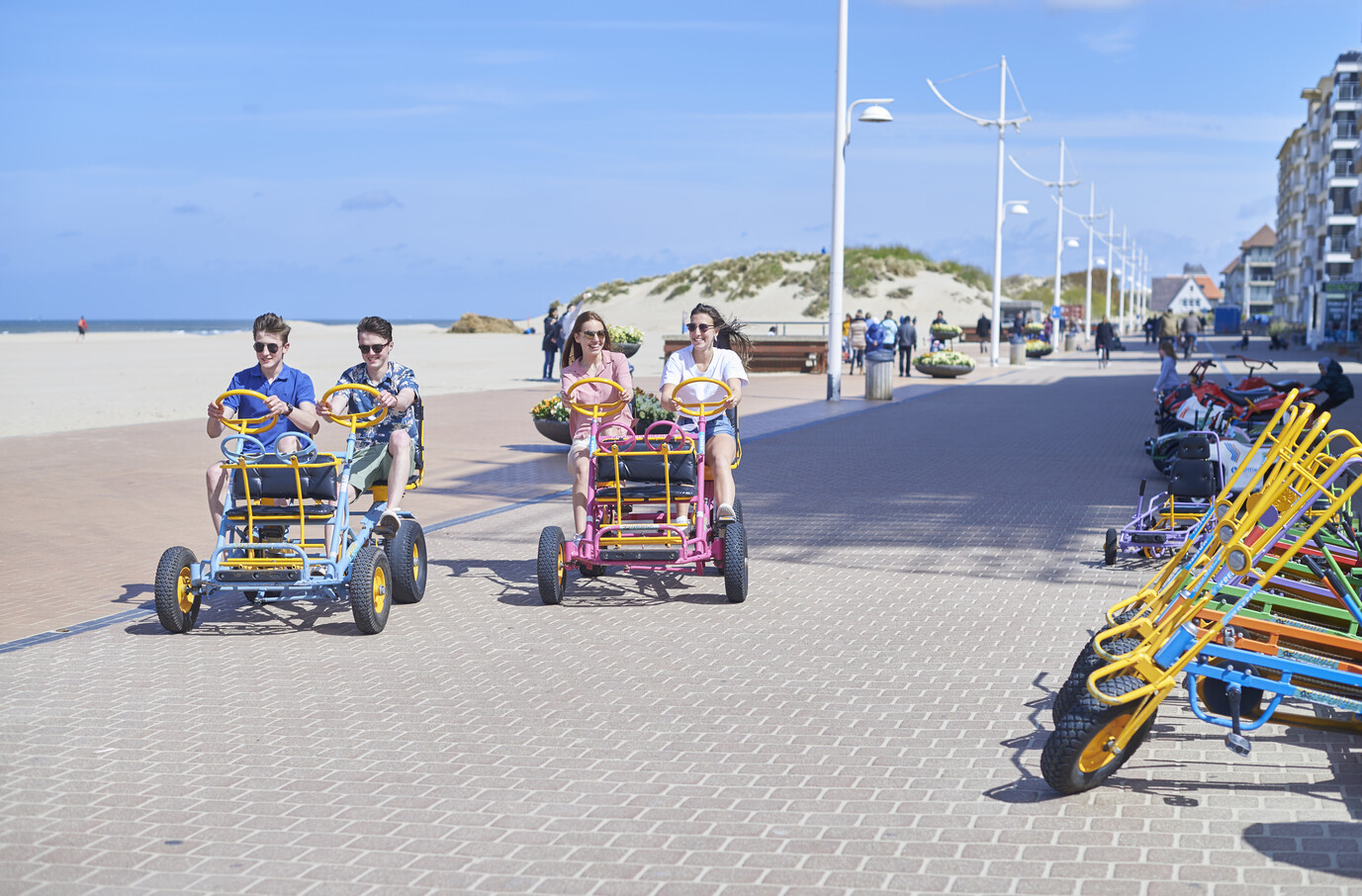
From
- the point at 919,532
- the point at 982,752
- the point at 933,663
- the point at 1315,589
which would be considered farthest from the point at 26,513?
the point at 1315,589

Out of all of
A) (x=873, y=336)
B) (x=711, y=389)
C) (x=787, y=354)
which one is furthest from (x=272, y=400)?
(x=787, y=354)

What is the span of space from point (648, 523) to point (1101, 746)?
4.17m

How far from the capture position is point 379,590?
701cm

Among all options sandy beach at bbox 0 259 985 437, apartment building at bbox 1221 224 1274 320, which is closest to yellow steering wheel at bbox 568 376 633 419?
sandy beach at bbox 0 259 985 437

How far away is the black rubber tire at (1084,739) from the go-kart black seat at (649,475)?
12.0ft

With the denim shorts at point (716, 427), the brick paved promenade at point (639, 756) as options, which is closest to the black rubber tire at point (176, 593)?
the brick paved promenade at point (639, 756)

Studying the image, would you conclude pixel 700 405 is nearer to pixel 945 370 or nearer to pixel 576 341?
pixel 576 341

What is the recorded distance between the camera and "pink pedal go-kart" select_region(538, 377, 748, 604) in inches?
304

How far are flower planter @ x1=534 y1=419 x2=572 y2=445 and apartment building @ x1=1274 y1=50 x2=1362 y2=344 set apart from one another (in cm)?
5577

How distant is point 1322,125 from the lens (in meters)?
99.9

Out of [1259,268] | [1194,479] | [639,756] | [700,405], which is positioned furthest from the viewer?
[1259,268]

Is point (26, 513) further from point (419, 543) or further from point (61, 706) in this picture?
point (61, 706)

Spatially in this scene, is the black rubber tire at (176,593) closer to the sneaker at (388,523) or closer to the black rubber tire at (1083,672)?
the sneaker at (388,523)

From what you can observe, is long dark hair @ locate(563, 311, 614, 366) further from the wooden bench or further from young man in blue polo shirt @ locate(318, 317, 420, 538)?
the wooden bench
